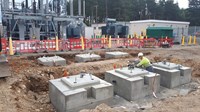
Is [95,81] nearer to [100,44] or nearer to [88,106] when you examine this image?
[88,106]

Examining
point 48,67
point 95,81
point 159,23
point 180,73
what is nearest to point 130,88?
point 95,81

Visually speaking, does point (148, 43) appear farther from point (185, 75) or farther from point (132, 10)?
point (132, 10)

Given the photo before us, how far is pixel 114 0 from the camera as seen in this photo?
209 ft

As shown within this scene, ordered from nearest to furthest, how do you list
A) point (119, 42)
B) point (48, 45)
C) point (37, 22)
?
point (48, 45)
point (119, 42)
point (37, 22)

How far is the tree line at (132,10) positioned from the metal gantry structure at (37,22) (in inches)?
1330

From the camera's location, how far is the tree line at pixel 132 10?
203 ft

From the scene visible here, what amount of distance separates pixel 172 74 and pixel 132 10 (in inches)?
2387

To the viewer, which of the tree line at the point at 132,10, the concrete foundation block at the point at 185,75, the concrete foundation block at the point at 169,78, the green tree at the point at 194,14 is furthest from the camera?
the tree line at the point at 132,10

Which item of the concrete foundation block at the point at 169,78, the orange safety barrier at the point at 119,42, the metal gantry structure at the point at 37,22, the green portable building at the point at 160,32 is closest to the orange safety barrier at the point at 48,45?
the orange safety barrier at the point at 119,42

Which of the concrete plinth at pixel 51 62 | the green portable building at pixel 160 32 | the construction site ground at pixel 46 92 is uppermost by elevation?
the green portable building at pixel 160 32

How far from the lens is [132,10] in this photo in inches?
2643

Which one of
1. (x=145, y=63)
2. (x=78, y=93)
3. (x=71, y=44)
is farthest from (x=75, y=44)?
(x=78, y=93)

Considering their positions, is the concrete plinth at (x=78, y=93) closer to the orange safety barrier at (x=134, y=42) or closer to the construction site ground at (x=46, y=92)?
the construction site ground at (x=46, y=92)

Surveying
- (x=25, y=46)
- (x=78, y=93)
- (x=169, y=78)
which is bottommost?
(x=169, y=78)
